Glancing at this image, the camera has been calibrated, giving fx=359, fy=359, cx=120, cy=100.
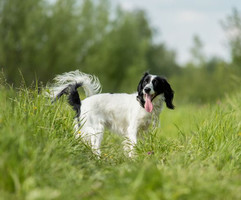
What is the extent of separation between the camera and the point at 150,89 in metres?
5.95

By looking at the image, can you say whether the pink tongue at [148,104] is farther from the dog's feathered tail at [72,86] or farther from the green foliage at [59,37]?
the green foliage at [59,37]

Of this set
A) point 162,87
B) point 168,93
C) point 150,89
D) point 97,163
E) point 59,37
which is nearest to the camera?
point 97,163

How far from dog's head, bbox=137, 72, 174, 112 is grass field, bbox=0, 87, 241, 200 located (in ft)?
3.09

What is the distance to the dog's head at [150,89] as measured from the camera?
5973 millimetres

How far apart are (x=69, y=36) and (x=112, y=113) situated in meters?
20.0

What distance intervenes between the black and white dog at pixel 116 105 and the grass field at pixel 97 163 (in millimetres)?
928

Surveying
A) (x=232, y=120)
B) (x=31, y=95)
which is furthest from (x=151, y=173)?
(x=232, y=120)

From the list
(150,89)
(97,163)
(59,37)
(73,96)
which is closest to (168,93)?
(150,89)

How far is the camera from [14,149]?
3.24 m

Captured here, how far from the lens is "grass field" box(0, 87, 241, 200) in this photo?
3006 millimetres

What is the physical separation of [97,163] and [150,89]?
6.20 ft

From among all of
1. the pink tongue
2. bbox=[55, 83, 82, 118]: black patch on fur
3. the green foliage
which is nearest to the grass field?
the pink tongue

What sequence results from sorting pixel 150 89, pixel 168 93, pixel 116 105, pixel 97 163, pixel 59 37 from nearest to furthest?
pixel 97 163 < pixel 150 89 < pixel 168 93 < pixel 116 105 < pixel 59 37

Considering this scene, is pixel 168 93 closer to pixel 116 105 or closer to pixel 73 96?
pixel 116 105
